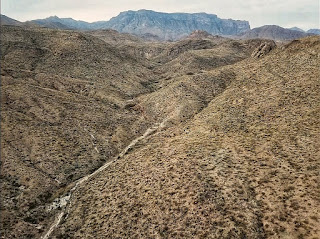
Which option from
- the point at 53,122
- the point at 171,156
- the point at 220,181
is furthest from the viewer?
the point at 53,122

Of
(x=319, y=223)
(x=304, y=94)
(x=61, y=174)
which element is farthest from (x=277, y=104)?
(x=61, y=174)

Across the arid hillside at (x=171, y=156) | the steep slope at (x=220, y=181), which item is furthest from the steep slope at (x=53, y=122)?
the steep slope at (x=220, y=181)

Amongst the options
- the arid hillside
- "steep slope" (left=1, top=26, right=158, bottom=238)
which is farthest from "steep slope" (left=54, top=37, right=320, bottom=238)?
"steep slope" (left=1, top=26, right=158, bottom=238)

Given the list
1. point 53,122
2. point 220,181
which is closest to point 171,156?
point 220,181

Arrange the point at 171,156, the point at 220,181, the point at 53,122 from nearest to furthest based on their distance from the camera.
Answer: the point at 220,181, the point at 171,156, the point at 53,122

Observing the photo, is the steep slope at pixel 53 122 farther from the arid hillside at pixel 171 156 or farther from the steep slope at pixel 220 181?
the steep slope at pixel 220 181

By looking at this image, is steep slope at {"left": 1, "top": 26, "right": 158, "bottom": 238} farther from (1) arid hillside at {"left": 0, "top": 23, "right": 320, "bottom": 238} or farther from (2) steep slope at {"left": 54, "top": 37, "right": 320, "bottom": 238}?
(2) steep slope at {"left": 54, "top": 37, "right": 320, "bottom": 238}

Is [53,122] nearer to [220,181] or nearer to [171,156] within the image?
[171,156]
